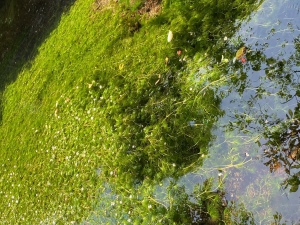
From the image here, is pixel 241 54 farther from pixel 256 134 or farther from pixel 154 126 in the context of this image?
pixel 154 126

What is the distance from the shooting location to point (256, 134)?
10.2ft

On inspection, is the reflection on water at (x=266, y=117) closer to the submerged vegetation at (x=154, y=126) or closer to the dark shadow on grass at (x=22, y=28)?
the submerged vegetation at (x=154, y=126)

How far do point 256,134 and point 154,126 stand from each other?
1.22m

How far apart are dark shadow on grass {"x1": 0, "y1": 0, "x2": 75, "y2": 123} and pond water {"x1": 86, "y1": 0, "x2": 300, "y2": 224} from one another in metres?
4.88

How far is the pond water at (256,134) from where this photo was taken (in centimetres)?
286

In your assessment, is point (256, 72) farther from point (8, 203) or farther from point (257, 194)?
point (8, 203)

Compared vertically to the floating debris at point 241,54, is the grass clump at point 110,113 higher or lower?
lower

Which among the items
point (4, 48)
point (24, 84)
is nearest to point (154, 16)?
point (24, 84)

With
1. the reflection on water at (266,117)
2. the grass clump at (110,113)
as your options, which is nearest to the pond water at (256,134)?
the reflection on water at (266,117)

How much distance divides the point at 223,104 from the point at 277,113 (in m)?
0.56

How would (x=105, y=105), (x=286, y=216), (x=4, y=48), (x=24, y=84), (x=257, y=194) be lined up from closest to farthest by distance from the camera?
(x=286, y=216)
(x=257, y=194)
(x=105, y=105)
(x=24, y=84)
(x=4, y=48)

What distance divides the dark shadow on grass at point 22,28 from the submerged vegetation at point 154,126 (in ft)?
4.19

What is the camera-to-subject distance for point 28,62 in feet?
25.7

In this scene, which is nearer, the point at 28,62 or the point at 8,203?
the point at 8,203
